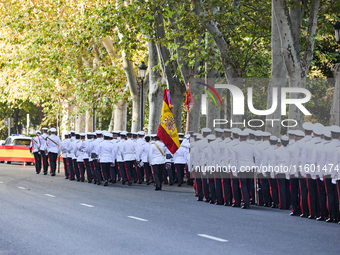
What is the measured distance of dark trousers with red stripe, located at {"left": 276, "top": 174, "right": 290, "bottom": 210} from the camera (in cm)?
1482

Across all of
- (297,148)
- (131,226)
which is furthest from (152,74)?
(131,226)

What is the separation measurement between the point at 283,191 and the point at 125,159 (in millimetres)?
8956

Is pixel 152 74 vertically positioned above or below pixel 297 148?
above

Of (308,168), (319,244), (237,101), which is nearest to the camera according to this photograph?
(319,244)

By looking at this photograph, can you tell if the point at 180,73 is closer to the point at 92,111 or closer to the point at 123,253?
the point at 92,111

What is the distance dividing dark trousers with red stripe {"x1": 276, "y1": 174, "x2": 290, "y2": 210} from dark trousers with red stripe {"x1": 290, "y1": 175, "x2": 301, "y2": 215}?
0.71 metres

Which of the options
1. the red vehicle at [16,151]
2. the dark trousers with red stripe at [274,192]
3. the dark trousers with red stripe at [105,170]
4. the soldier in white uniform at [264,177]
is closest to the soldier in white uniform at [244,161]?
the soldier in white uniform at [264,177]

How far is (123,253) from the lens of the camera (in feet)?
28.9

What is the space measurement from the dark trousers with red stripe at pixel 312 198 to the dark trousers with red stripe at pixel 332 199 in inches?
19.3

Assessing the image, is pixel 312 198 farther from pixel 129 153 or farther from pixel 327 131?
pixel 129 153

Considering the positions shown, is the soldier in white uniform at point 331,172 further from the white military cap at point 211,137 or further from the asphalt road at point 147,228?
the white military cap at point 211,137

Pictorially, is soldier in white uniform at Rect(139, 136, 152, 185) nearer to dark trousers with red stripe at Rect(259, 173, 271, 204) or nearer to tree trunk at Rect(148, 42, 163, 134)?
tree trunk at Rect(148, 42, 163, 134)

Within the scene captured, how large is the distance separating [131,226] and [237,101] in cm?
1274

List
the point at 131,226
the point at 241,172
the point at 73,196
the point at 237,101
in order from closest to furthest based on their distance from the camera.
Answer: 1. the point at 131,226
2. the point at 241,172
3. the point at 73,196
4. the point at 237,101
